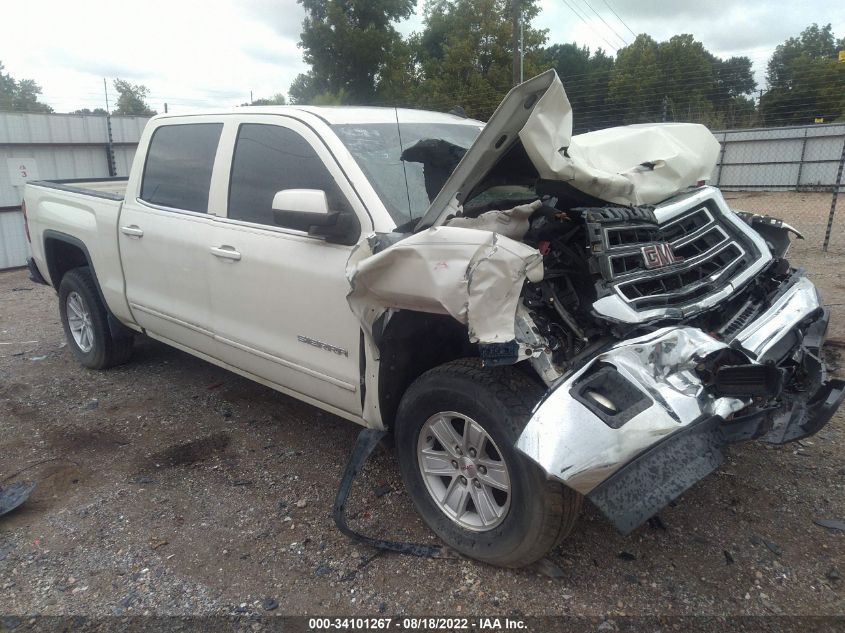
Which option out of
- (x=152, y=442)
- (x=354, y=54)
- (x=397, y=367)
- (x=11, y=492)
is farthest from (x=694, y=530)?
(x=354, y=54)

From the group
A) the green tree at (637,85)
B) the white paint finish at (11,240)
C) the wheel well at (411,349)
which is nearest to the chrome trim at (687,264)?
the wheel well at (411,349)

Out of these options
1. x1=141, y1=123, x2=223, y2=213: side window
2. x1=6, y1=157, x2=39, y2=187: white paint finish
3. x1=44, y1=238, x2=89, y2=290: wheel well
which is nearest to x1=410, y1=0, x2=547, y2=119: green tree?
x1=6, y1=157, x2=39, y2=187: white paint finish

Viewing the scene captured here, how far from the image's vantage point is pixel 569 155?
2723mm

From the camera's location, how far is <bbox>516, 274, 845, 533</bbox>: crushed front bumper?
7.00 ft

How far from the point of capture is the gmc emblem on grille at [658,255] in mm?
2711

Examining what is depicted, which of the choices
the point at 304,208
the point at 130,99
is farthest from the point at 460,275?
the point at 130,99

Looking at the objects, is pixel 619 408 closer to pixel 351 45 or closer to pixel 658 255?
pixel 658 255

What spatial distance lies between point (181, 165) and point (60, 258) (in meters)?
2.06

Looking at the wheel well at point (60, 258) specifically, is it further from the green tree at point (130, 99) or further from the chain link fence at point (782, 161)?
the green tree at point (130, 99)

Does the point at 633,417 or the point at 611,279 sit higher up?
the point at 611,279

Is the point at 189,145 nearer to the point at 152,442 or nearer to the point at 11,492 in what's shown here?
the point at 152,442

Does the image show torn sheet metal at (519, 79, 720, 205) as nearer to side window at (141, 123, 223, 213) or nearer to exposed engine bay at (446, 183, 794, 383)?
exposed engine bay at (446, 183, 794, 383)

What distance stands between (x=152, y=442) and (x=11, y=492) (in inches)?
31.3

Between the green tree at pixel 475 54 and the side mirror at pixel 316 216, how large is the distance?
16509 millimetres
